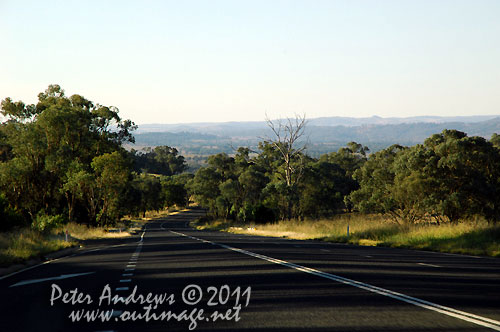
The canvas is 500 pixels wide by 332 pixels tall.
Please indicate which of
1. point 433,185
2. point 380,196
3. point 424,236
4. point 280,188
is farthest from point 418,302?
point 280,188

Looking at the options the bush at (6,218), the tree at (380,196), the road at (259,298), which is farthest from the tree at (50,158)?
the road at (259,298)

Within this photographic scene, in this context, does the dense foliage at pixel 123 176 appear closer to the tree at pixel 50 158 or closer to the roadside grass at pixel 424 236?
the tree at pixel 50 158

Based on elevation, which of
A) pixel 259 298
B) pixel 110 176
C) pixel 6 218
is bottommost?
pixel 6 218

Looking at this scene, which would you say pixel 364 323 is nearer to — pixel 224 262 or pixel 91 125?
pixel 224 262

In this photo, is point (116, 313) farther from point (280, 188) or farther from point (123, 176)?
point (280, 188)

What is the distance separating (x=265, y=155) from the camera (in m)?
111

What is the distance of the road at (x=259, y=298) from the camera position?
7359 mm

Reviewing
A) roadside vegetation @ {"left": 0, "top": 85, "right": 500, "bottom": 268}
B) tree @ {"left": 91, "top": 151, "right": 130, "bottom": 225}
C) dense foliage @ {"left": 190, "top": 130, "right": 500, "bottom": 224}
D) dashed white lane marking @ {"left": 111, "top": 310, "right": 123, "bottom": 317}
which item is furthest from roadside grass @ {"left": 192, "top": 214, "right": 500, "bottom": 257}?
tree @ {"left": 91, "top": 151, "right": 130, "bottom": 225}

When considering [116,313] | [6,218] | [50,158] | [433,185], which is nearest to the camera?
[116,313]

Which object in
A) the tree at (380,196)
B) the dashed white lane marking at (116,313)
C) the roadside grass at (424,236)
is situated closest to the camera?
the dashed white lane marking at (116,313)

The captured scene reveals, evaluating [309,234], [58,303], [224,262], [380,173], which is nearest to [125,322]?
[58,303]

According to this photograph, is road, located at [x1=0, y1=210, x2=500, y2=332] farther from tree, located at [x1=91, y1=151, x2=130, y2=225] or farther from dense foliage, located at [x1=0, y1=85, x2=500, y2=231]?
tree, located at [x1=91, y1=151, x2=130, y2=225]

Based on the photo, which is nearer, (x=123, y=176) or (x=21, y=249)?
(x=21, y=249)

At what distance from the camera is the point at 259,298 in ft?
30.5
